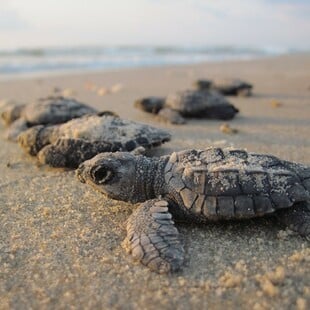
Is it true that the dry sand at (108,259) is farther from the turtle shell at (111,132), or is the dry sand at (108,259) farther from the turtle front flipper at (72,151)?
the turtle shell at (111,132)

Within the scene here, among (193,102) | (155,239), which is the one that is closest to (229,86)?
(193,102)

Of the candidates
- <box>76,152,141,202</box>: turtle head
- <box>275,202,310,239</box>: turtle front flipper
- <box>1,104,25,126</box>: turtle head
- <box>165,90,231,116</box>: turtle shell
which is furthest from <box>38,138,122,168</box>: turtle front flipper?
<box>165,90,231,116</box>: turtle shell

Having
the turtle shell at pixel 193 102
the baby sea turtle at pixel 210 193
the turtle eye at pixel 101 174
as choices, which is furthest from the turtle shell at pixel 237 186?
the turtle shell at pixel 193 102

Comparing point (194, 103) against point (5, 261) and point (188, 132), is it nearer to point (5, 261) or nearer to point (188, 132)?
point (188, 132)

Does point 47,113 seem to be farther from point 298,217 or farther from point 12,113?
point 298,217

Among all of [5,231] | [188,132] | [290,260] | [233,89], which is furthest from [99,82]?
[290,260]

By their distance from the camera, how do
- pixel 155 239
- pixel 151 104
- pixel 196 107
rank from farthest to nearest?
pixel 151 104, pixel 196 107, pixel 155 239

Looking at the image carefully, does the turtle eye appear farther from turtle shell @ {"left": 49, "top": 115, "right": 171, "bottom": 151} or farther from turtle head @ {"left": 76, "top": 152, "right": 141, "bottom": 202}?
turtle shell @ {"left": 49, "top": 115, "right": 171, "bottom": 151}
